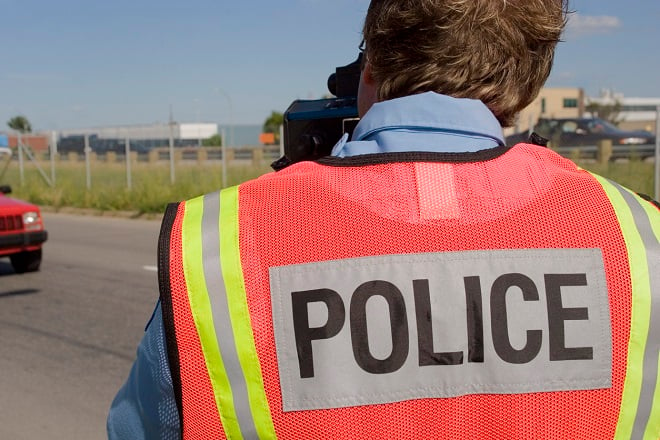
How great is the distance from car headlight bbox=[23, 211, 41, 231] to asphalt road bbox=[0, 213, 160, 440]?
21.7 inches

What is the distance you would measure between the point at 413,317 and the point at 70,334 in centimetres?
576

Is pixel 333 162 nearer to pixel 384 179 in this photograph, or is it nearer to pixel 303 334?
pixel 384 179

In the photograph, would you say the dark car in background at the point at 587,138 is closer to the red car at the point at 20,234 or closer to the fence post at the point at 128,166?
the red car at the point at 20,234

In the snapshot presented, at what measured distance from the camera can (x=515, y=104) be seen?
1.46 m

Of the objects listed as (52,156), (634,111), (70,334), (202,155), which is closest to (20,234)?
(70,334)

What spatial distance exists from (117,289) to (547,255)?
24.9 ft

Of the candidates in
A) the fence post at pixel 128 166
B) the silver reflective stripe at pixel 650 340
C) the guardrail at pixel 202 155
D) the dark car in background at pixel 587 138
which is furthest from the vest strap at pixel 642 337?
the fence post at pixel 128 166

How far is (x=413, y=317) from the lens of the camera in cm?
121

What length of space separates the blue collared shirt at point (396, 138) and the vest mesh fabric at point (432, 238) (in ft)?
0.21

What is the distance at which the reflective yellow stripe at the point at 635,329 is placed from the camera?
1.22m

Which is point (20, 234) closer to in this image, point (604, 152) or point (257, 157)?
point (604, 152)

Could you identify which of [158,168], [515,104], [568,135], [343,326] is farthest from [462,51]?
[158,168]

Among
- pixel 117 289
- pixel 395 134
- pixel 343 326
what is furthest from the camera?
pixel 117 289

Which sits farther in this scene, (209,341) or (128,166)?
(128,166)
